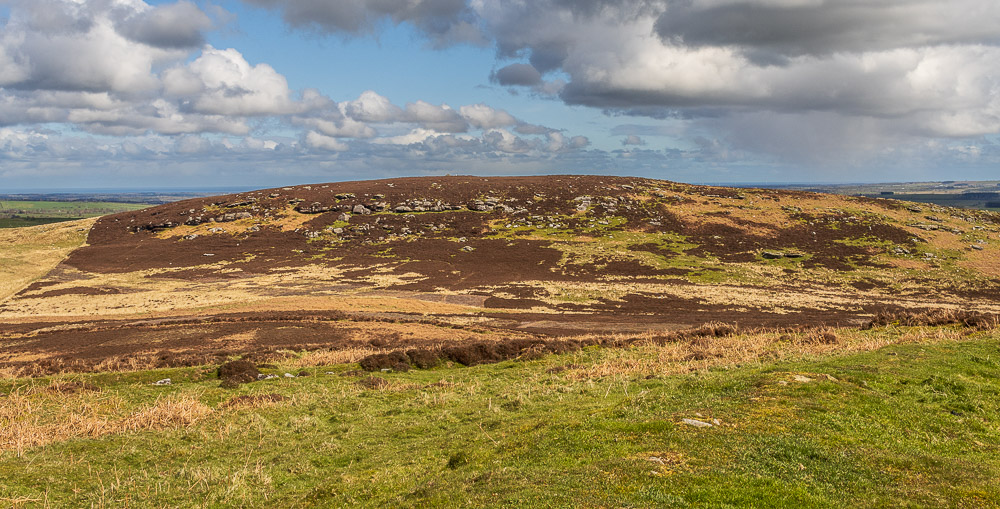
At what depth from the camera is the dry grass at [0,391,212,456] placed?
733 inches

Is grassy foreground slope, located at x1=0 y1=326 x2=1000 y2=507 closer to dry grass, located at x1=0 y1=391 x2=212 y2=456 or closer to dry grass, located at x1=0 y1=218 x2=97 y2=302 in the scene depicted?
dry grass, located at x1=0 y1=391 x2=212 y2=456

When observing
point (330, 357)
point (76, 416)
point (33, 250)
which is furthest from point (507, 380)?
point (33, 250)

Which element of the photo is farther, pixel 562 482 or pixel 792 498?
pixel 562 482

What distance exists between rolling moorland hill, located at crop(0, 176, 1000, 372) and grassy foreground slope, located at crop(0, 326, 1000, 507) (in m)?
15.0

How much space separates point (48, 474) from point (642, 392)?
20.3 m

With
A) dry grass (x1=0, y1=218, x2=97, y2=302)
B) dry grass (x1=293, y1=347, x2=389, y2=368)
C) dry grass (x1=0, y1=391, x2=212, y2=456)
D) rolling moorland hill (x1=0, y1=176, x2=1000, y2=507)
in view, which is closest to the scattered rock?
rolling moorland hill (x1=0, y1=176, x2=1000, y2=507)

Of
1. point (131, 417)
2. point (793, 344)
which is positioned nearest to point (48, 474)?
point (131, 417)

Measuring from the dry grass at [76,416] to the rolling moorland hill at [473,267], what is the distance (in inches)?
426

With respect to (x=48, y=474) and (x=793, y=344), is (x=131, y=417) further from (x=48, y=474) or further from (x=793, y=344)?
(x=793, y=344)

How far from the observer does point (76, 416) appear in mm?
20781

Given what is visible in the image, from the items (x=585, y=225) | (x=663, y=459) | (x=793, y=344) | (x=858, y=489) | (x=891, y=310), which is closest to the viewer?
(x=858, y=489)

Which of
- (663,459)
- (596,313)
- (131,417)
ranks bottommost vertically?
(596,313)

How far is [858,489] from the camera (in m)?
11.6

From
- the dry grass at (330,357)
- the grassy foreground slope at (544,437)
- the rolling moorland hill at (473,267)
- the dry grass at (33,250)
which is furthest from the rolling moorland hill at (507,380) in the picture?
the dry grass at (33,250)
